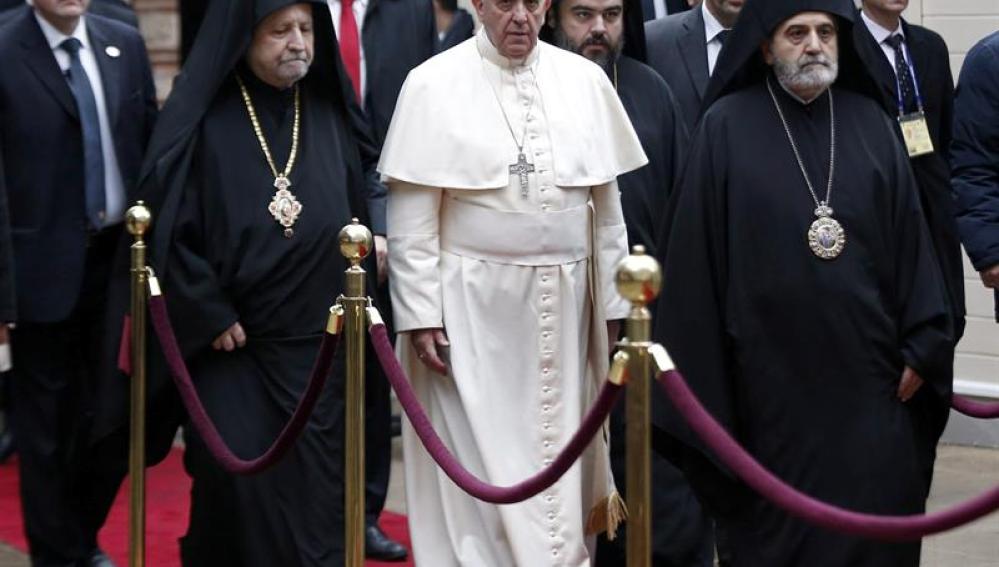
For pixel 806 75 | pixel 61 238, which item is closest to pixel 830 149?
pixel 806 75

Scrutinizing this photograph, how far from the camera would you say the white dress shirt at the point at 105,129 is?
8.00m

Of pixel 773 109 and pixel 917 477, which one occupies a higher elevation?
pixel 773 109

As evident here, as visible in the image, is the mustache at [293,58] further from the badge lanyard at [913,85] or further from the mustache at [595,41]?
the badge lanyard at [913,85]

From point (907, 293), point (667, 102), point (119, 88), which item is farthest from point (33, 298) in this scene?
point (907, 293)

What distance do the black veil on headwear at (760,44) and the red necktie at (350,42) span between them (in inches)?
90.0

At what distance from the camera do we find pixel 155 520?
30.4 ft

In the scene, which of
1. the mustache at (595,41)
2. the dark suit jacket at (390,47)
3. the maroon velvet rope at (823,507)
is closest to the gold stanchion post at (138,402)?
the mustache at (595,41)

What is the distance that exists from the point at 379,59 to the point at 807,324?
9.56 ft

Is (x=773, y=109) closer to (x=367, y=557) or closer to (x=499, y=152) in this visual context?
(x=499, y=152)

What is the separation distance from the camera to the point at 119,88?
8.07 metres

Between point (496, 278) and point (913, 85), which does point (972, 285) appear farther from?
point (496, 278)

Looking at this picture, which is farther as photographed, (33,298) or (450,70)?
(33,298)

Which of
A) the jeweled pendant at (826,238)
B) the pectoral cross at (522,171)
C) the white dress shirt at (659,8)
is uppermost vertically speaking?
the white dress shirt at (659,8)

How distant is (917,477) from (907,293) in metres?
0.54
